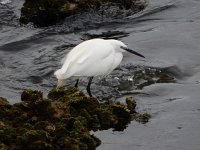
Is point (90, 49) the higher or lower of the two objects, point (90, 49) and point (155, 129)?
the higher

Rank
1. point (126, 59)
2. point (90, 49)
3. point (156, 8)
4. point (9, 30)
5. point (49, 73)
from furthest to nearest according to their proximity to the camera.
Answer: point (156, 8), point (9, 30), point (126, 59), point (49, 73), point (90, 49)

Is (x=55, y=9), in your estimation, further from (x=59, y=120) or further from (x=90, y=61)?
(x=59, y=120)

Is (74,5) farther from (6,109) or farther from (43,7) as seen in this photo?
(6,109)

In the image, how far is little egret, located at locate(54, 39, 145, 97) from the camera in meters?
9.80

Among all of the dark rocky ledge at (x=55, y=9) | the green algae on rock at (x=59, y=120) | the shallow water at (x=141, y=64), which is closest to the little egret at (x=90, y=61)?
the shallow water at (x=141, y=64)

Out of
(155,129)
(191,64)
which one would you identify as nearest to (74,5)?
(191,64)

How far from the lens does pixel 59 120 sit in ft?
26.7

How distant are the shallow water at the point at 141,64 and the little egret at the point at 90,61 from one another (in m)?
0.49

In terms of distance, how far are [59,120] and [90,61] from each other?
2087mm

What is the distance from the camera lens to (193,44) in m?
13.0

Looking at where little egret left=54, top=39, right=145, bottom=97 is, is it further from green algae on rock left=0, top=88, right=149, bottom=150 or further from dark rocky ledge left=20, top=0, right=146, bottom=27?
dark rocky ledge left=20, top=0, right=146, bottom=27

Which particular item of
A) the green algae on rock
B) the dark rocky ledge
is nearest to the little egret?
the green algae on rock

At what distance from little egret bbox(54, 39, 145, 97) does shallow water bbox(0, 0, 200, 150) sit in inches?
19.2

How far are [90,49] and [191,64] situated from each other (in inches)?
98.7
